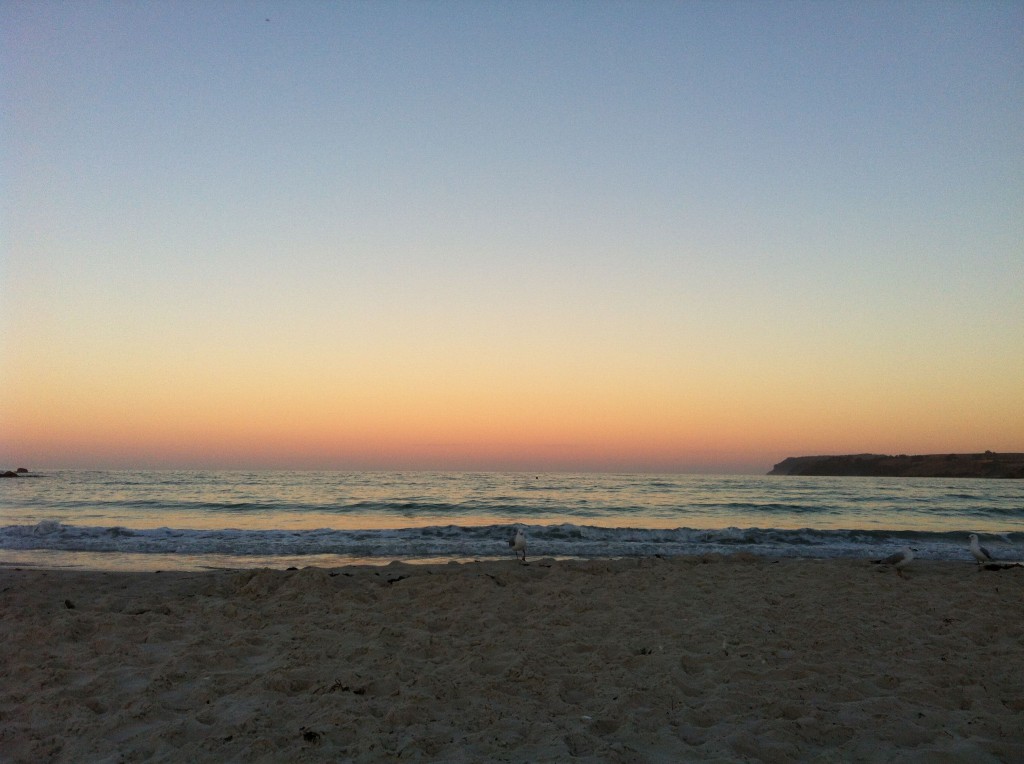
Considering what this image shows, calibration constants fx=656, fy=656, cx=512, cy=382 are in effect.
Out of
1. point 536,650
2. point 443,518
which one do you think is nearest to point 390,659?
point 536,650

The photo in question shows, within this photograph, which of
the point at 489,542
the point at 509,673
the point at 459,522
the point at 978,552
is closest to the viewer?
the point at 509,673

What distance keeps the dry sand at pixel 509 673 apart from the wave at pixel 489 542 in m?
6.83

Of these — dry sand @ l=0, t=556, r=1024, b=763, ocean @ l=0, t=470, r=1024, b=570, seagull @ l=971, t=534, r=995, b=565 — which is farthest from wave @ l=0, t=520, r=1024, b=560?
dry sand @ l=0, t=556, r=1024, b=763

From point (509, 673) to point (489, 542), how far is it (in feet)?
41.2

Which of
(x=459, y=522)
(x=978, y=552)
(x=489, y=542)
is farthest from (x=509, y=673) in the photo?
Result: (x=459, y=522)

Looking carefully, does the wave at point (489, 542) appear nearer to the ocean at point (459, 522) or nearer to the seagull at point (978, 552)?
the ocean at point (459, 522)

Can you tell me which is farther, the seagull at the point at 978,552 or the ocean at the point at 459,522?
the ocean at the point at 459,522

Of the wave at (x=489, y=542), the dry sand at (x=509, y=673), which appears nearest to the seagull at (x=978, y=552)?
the wave at (x=489, y=542)

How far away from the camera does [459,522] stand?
2442cm

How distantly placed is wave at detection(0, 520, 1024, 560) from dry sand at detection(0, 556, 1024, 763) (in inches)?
269

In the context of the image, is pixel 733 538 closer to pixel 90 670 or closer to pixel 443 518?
pixel 443 518

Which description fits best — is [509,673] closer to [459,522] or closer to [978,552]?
[978,552]

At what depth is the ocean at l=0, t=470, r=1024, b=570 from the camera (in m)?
15.6

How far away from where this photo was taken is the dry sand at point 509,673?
3973mm
